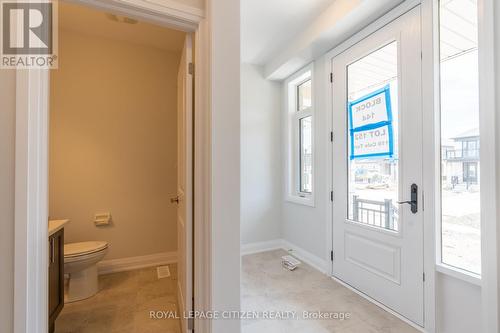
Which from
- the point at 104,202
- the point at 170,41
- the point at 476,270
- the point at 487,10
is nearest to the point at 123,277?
the point at 104,202

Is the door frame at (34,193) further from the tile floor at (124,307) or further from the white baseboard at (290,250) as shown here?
the white baseboard at (290,250)

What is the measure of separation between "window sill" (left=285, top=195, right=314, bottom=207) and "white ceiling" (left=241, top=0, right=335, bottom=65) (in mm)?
1992

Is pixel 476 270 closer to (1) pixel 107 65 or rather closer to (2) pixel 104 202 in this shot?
(2) pixel 104 202

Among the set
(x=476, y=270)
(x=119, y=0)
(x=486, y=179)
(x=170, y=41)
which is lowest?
(x=476, y=270)

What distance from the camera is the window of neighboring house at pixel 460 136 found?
151 centimetres

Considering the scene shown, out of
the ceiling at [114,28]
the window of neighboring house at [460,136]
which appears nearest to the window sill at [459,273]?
the window of neighboring house at [460,136]

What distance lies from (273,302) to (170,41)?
3037mm

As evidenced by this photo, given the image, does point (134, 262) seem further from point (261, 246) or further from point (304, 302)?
point (304, 302)

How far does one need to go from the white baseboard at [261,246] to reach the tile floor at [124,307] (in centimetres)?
106

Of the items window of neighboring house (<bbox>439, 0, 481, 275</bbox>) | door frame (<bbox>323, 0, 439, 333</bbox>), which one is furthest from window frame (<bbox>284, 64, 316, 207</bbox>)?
window of neighboring house (<bbox>439, 0, 481, 275</bbox>)

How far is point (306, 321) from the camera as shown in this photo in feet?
6.07

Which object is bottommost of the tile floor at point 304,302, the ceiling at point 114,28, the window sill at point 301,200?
the tile floor at point 304,302

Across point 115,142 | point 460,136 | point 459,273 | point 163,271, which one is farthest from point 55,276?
point 460,136

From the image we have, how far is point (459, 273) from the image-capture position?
1.54 metres
